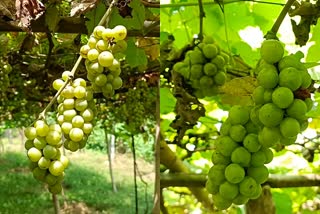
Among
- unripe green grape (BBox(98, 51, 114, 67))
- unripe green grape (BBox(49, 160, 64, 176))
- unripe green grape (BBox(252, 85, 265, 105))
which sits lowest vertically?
unripe green grape (BBox(49, 160, 64, 176))

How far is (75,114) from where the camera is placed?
0.43 meters

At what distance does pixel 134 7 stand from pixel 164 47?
0.99 ft

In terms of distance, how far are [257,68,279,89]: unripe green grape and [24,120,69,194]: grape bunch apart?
0.16 meters

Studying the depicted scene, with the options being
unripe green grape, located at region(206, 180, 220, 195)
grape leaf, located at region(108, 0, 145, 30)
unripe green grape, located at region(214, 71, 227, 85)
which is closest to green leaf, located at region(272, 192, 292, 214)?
unripe green grape, located at region(214, 71, 227, 85)

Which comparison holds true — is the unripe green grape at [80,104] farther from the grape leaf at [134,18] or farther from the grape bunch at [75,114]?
the grape leaf at [134,18]

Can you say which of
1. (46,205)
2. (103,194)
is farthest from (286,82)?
(103,194)

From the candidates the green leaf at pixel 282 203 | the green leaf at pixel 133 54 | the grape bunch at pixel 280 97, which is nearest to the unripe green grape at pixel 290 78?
the grape bunch at pixel 280 97

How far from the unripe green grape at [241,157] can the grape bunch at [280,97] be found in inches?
0.9

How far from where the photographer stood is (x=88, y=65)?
43cm

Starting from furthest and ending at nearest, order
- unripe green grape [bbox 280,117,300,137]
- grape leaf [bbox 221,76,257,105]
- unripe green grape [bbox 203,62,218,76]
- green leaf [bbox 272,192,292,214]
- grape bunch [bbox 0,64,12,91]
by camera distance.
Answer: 1. green leaf [bbox 272,192,292,214]
2. grape bunch [bbox 0,64,12,91]
3. unripe green grape [bbox 203,62,218,76]
4. grape leaf [bbox 221,76,257,105]
5. unripe green grape [bbox 280,117,300,137]

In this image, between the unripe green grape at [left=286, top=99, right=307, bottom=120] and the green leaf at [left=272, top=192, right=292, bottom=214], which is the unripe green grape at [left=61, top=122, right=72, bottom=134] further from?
the green leaf at [left=272, top=192, right=292, bottom=214]

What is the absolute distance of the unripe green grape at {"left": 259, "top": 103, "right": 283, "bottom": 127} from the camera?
39 centimetres

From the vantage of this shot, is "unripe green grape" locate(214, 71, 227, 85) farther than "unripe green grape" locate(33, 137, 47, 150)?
Yes

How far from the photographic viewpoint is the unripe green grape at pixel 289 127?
387 millimetres
